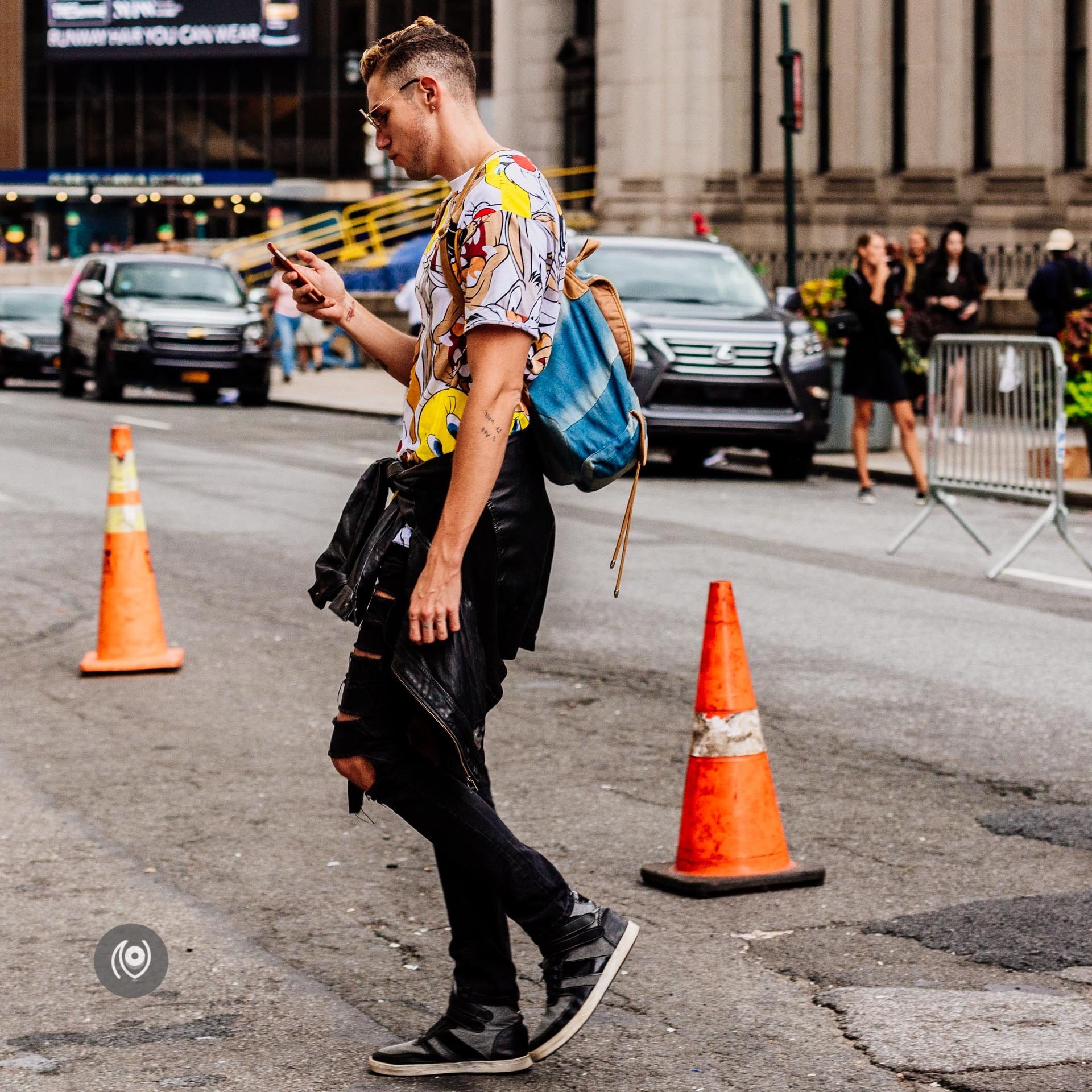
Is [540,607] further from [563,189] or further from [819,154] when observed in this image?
[563,189]

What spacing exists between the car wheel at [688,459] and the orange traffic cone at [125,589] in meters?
9.91

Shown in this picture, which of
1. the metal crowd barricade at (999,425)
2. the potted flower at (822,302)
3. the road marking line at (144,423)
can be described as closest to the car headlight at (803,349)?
the potted flower at (822,302)

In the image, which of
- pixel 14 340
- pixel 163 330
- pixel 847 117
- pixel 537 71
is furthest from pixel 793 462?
pixel 537 71

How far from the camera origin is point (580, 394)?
13.0ft

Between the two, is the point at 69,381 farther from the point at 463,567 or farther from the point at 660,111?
the point at 463,567

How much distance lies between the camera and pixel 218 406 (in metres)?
27.0

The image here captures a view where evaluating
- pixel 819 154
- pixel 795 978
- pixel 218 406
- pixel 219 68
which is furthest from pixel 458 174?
pixel 219 68

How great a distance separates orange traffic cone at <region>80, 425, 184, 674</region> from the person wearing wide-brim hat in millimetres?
12571

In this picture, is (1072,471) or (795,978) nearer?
(795,978)

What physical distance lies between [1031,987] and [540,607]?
1438 mm

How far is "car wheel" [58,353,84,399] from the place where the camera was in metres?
28.0

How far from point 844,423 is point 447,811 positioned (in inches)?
608

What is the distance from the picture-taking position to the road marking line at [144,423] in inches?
887

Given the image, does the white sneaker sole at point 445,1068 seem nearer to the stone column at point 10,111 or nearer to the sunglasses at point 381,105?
the sunglasses at point 381,105
